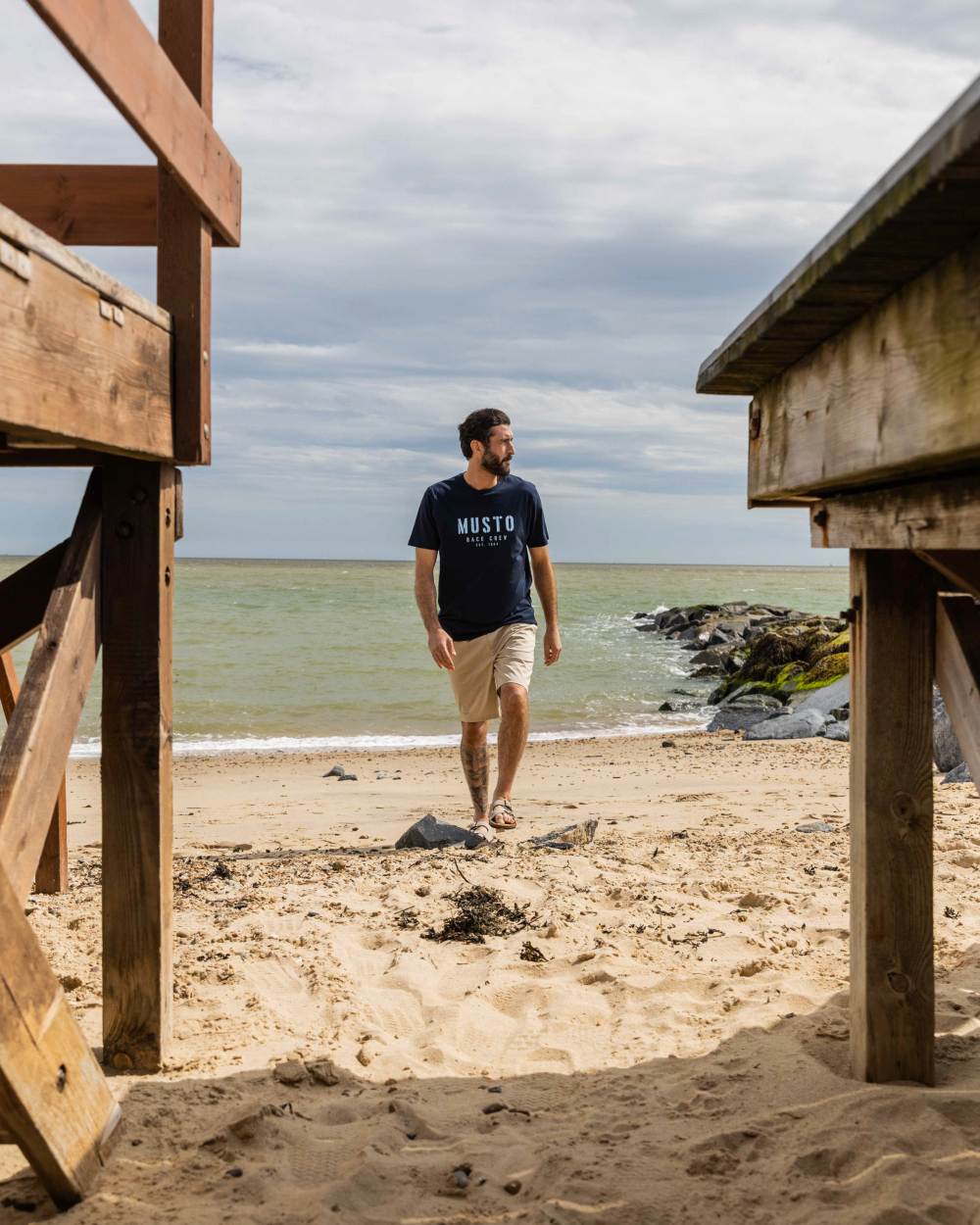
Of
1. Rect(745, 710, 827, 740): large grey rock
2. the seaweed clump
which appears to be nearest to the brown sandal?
the seaweed clump

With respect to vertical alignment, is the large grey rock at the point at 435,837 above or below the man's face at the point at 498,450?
below

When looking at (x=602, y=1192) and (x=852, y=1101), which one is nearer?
(x=602, y=1192)

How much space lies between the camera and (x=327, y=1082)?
3186mm

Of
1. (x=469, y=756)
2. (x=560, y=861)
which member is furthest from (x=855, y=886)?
(x=469, y=756)

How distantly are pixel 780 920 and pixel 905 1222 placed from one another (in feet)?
7.56

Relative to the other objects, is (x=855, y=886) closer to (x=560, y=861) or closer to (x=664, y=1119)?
(x=664, y=1119)

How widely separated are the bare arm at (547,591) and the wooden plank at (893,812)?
3.66 m

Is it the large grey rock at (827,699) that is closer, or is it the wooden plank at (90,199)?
the wooden plank at (90,199)

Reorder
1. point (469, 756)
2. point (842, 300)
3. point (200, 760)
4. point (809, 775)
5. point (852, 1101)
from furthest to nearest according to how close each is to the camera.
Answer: point (200, 760)
point (809, 775)
point (469, 756)
point (852, 1101)
point (842, 300)

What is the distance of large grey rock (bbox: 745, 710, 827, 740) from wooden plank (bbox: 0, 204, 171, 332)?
10293 mm

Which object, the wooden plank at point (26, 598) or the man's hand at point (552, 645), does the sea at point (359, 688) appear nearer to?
the man's hand at point (552, 645)

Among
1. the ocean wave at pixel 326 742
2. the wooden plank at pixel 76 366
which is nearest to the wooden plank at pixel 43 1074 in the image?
the wooden plank at pixel 76 366

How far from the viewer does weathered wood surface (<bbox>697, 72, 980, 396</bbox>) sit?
4.92 ft

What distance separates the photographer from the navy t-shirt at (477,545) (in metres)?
6.41
